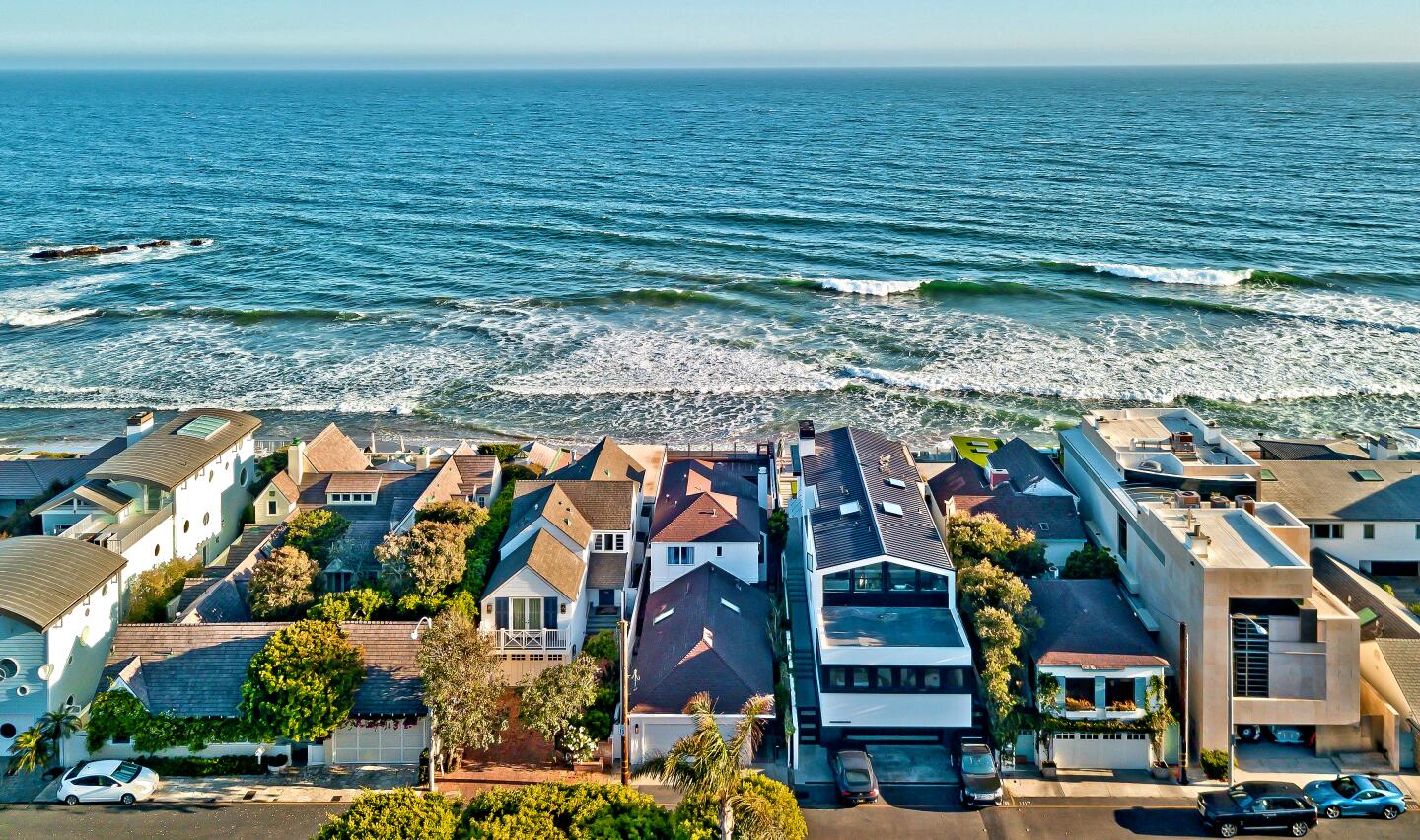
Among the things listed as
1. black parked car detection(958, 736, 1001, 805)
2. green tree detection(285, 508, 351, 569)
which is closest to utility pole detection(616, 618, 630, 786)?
black parked car detection(958, 736, 1001, 805)

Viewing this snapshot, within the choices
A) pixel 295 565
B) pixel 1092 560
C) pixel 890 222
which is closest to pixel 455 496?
pixel 295 565

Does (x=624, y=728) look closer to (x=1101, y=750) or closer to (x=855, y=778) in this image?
(x=855, y=778)

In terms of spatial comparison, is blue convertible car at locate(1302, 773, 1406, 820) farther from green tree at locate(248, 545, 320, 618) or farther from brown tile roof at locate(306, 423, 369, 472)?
brown tile roof at locate(306, 423, 369, 472)

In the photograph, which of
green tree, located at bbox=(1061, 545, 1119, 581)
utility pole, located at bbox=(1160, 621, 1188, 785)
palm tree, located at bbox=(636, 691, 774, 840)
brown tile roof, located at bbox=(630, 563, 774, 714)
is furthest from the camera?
green tree, located at bbox=(1061, 545, 1119, 581)

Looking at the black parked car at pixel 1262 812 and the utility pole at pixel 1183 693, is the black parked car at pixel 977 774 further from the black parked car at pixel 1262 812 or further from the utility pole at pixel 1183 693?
the black parked car at pixel 1262 812

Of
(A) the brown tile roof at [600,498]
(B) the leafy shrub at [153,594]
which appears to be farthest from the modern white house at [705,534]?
(B) the leafy shrub at [153,594]
